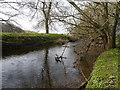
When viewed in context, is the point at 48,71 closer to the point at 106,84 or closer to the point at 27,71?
the point at 27,71

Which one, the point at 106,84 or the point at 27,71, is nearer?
the point at 106,84

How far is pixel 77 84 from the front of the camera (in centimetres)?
563

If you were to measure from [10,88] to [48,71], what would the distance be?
2454mm

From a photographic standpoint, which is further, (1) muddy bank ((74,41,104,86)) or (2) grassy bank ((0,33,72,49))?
(2) grassy bank ((0,33,72,49))

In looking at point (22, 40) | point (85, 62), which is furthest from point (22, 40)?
point (85, 62)

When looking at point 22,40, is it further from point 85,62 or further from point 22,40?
point 85,62

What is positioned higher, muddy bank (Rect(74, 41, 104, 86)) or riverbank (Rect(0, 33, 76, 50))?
riverbank (Rect(0, 33, 76, 50))

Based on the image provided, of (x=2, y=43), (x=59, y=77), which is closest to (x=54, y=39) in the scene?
(x=2, y=43)

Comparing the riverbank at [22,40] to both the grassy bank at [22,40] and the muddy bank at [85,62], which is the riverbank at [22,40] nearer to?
the grassy bank at [22,40]

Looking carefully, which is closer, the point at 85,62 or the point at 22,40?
the point at 85,62

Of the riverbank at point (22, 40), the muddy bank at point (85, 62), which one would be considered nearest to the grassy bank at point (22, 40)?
the riverbank at point (22, 40)

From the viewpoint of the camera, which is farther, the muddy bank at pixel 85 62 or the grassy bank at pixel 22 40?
the grassy bank at pixel 22 40

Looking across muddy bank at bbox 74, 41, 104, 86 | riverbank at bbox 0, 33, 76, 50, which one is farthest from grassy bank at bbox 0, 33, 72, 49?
muddy bank at bbox 74, 41, 104, 86

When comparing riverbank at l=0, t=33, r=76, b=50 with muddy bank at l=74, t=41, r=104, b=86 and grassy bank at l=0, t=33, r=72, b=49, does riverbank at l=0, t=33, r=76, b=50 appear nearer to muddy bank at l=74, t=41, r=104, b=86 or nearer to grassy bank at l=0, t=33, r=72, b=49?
grassy bank at l=0, t=33, r=72, b=49
